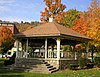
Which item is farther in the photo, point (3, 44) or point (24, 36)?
point (3, 44)

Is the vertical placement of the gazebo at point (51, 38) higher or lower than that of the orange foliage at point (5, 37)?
lower

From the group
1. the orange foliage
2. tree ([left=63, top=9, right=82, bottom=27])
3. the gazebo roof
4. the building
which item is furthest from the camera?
the orange foliage

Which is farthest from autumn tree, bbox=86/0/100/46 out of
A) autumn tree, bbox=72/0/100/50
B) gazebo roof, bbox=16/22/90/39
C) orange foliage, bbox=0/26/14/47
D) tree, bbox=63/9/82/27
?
orange foliage, bbox=0/26/14/47

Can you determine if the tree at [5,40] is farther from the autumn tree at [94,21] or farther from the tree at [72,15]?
the autumn tree at [94,21]

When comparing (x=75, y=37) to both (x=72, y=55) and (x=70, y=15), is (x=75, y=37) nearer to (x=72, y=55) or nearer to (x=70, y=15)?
(x=72, y=55)

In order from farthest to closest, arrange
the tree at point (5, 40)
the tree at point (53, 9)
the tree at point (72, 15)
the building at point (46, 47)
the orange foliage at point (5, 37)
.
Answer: the tree at point (5, 40), the orange foliage at point (5, 37), the tree at point (72, 15), the tree at point (53, 9), the building at point (46, 47)

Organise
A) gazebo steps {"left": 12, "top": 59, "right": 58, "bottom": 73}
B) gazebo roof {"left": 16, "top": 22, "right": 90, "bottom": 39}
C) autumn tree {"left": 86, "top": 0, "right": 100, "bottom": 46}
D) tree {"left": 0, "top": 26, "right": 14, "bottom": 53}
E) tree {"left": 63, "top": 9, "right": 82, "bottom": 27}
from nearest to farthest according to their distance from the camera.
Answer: gazebo steps {"left": 12, "top": 59, "right": 58, "bottom": 73}, gazebo roof {"left": 16, "top": 22, "right": 90, "bottom": 39}, autumn tree {"left": 86, "top": 0, "right": 100, "bottom": 46}, tree {"left": 63, "top": 9, "right": 82, "bottom": 27}, tree {"left": 0, "top": 26, "right": 14, "bottom": 53}

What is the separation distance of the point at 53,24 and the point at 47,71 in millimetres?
8114

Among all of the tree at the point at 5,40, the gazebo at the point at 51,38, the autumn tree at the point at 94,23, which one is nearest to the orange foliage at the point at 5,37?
the tree at the point at 5,40

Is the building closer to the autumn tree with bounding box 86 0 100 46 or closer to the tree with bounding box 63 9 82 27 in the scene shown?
the autumn tree with bounding box 86 0 100 46

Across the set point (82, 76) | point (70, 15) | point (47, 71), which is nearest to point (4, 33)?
point (70, 15)

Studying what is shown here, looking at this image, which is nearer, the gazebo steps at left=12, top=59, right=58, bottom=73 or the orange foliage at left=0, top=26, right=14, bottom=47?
the gazebo steps at left=12, top=59, right=58, bottom=73

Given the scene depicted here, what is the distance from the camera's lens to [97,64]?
107 feet

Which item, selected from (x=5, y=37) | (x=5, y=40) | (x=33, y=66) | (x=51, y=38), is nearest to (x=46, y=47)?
(x=51, y=38)
